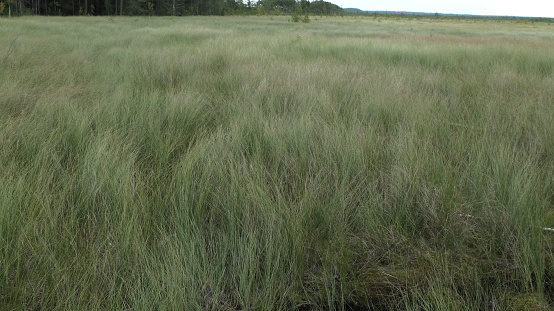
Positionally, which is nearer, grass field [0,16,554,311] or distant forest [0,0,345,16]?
grass field [0,16,554,311]

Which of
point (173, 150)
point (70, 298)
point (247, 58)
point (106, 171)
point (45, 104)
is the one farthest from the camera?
point (247, 58)

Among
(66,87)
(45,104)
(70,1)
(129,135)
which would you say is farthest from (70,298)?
(70,1)

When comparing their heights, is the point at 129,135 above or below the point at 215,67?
below

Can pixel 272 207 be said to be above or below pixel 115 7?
below

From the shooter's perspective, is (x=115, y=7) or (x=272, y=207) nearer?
(x=272, y=207)

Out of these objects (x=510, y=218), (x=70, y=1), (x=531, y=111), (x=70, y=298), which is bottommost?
(x=70, y=298)

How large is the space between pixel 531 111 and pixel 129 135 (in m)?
3.27

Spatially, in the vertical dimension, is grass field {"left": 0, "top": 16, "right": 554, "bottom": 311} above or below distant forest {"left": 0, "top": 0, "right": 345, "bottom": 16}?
below

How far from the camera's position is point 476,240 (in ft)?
5.15

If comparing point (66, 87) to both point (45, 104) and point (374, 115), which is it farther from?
point (374, 115)

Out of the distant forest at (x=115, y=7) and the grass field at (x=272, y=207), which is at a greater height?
the distant forest at (x=115, y=7)

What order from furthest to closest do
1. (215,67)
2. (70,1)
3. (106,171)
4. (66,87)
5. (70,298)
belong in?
1. (70,1)
2. (215,67)
3. (66,87)
4. (106,171)
5. (70,298)

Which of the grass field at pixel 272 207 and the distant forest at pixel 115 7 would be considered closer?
the grass field at pixel 272 207

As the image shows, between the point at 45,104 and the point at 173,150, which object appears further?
the point at 45,104
